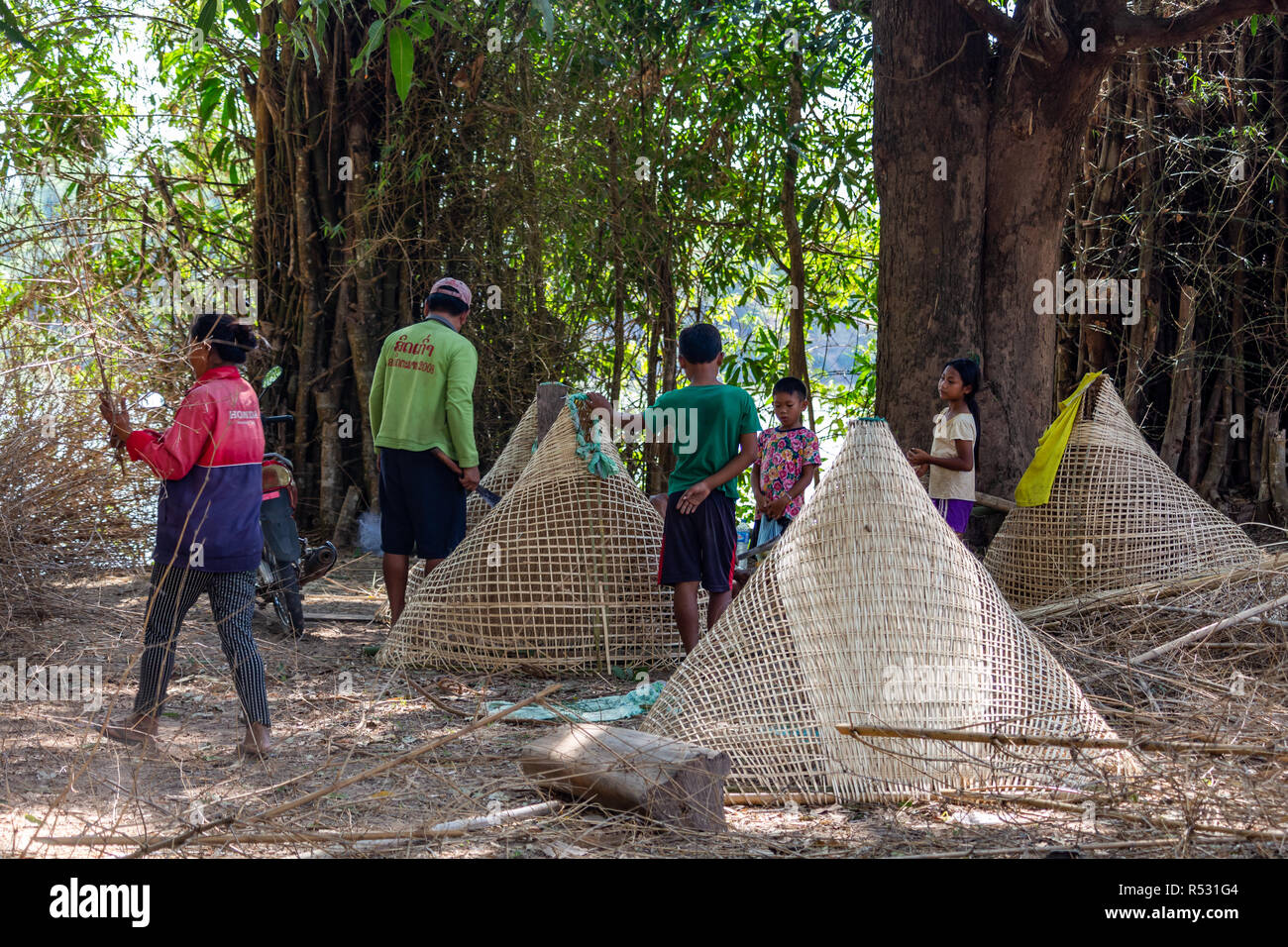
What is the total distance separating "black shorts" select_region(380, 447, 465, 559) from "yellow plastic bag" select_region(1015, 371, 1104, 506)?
2737 mm

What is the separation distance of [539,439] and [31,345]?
2239mm

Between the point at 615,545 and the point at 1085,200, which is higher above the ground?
the point at 1085,200

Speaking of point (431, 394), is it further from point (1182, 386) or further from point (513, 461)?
point (1182, 386)

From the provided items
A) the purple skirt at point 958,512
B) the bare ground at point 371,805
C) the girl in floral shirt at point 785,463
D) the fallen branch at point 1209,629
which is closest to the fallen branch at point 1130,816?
the bare ground at point 371,805

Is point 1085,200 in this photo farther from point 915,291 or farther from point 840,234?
point 915,291

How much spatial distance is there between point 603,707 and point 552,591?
810 mm

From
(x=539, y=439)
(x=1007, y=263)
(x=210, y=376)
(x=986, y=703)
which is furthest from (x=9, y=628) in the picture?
(x=1007, y=263)

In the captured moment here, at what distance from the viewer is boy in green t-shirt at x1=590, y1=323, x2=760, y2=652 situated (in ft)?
15.4

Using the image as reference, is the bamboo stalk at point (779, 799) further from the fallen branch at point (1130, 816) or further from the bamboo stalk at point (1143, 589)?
the bamboo stalk at point (1143, 589)

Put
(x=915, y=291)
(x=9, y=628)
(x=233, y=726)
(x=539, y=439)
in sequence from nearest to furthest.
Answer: (x=233, y=726)
(x=9, y=628)
(x=539, y=439)
(x=915, y=291)

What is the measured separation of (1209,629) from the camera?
4184mm

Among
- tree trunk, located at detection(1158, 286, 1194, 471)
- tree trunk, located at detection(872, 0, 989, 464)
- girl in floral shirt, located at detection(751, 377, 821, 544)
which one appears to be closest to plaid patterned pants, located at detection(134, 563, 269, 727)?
girl in floral shirt, located at detection(751, 377, 821, 544)

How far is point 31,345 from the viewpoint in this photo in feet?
13.8

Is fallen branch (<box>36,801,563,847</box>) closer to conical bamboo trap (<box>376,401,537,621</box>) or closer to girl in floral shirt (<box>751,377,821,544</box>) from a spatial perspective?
girl in floral shirt (<box>751,377,821,544</box>)
